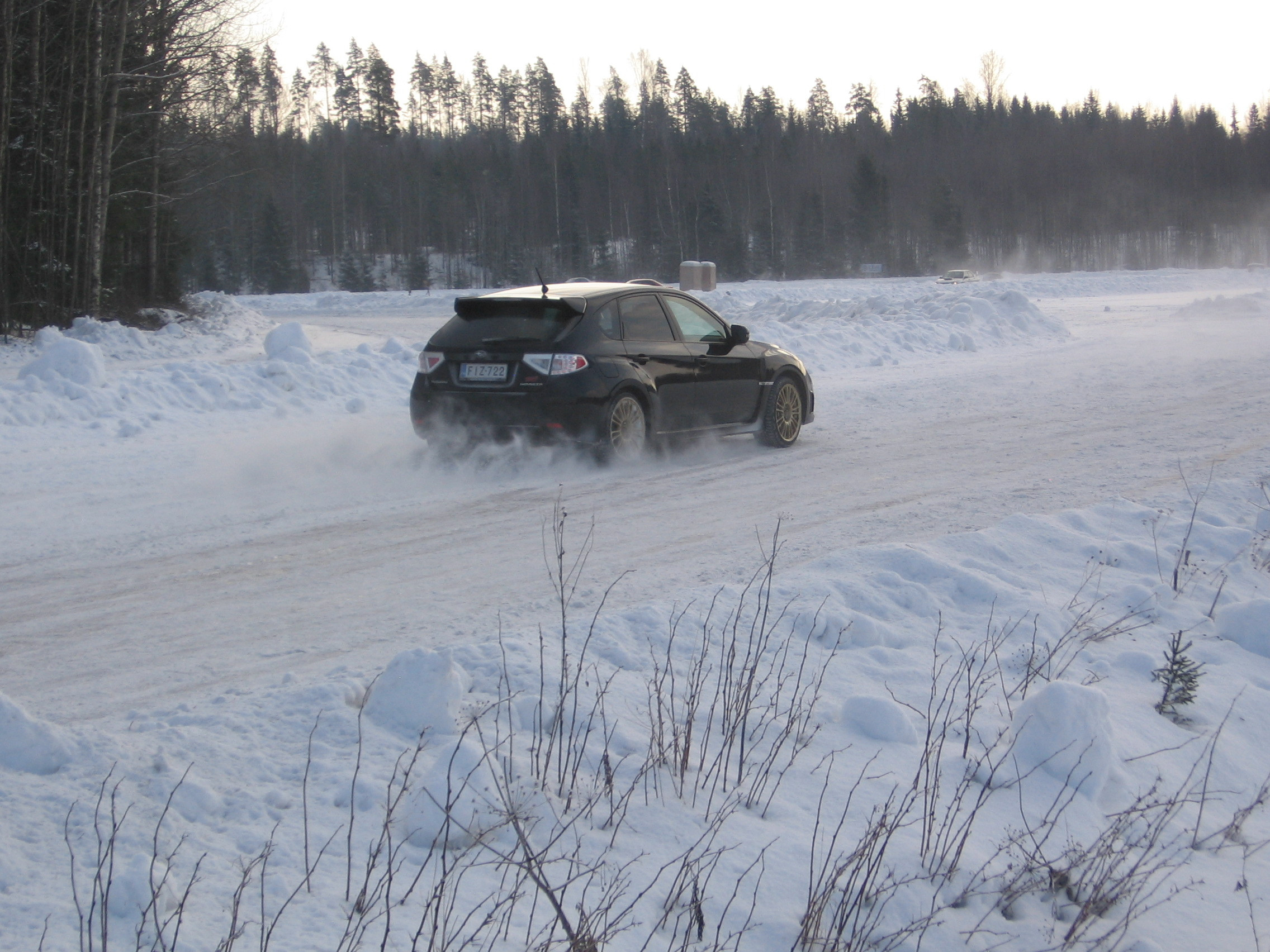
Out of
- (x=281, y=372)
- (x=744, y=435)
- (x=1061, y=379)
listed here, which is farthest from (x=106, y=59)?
(x=1061, y=379)

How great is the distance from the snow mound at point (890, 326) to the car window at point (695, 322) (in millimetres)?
7356

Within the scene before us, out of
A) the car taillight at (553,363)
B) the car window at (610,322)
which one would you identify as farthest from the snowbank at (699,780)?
the car window at (610,322)

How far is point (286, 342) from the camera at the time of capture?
14.6 m

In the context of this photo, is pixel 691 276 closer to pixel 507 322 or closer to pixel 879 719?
pixel 507 322

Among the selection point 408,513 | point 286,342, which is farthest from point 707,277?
point 408,513

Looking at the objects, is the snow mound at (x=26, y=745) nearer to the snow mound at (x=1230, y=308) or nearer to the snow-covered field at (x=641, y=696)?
the snow-covered field at (x=641, y=696)

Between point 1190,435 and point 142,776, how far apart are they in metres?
9.82

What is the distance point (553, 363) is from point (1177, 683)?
17.1 feet

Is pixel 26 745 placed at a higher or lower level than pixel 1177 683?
higher

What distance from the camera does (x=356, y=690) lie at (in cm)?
399

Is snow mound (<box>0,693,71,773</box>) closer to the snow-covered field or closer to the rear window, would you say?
the snow-covered field

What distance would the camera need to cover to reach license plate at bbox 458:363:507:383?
8539 millimetres

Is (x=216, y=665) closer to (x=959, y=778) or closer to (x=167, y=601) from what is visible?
(x=167, y=601)

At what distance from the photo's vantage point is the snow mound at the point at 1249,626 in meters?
5.32
